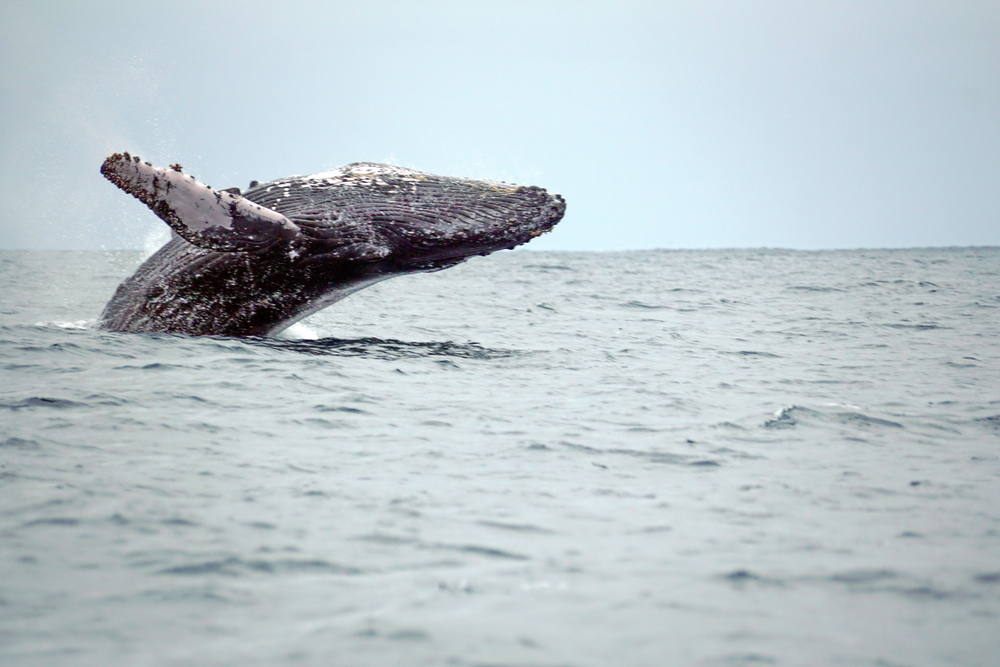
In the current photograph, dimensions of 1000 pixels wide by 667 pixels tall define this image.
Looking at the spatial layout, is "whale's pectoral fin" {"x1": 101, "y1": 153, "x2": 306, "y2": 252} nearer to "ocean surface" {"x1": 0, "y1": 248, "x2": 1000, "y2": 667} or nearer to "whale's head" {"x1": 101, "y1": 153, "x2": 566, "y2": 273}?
"whale's head" {"x1": 101, "y1": 153, "x2": 566, "y2": 273}

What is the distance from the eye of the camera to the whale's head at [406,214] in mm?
8641

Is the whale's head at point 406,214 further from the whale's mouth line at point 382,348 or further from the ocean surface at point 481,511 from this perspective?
the ocean surface at point 481,511

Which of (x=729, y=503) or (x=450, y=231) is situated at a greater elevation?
(x=450, y=231)

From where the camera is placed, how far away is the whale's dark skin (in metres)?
8.66

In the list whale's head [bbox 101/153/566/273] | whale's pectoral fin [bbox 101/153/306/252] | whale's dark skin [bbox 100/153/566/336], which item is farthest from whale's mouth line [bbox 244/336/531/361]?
whale's pectoral fin [bbox 101/153/306/252]

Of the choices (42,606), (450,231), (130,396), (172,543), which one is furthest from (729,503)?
(450,231)

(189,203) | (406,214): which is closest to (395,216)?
(406,214)

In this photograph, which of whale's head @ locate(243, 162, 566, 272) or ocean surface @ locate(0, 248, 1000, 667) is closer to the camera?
ocean surface @ locate(0, 248, 1000, 667)

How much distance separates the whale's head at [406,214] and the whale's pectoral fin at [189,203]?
36.2 inches

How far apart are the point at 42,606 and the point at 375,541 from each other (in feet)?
3.95

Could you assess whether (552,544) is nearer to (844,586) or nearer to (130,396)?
(844,586)

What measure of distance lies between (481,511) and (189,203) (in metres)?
4.84

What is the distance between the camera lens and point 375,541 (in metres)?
3.58

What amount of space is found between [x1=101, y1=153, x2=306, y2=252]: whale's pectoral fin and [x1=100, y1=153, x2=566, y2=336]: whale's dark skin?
336 millimetres
